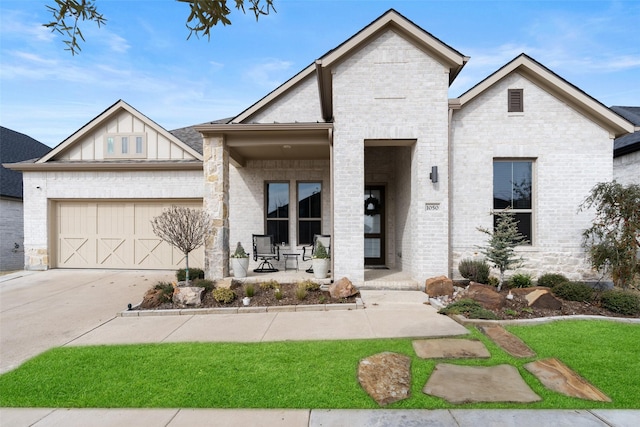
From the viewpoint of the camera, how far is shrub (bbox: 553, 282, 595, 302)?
6648 mm

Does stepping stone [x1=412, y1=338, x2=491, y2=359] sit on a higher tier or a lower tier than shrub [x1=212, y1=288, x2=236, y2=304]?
lower

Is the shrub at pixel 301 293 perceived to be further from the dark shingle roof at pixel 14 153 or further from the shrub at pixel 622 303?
the dark shingle roof at pixel 14 153

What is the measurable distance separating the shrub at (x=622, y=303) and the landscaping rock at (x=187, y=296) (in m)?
7.89

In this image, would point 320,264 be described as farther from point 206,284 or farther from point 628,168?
point 628,168

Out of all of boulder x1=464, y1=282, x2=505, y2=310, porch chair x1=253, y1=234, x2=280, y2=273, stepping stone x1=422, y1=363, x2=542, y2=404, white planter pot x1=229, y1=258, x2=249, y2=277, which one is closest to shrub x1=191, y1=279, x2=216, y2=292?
white planter pot x1=229, y1=258, x2=249, y2=277

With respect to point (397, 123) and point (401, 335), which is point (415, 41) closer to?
point (397, 123)

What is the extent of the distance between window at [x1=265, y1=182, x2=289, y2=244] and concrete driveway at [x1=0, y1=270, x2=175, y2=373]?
11.7ft

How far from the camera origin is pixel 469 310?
587 cm

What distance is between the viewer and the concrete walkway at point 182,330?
3062mm

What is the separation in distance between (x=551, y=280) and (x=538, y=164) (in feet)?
9.58

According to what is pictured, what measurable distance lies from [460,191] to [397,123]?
2394mm

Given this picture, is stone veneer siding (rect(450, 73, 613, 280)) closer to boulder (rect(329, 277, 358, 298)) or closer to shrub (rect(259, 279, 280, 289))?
boulder (rect(329, 277, 358, 298))

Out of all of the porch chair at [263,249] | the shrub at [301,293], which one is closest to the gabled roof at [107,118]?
the porch chair at [263,249]

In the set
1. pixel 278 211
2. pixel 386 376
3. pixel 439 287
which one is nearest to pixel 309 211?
pixel 278 211
